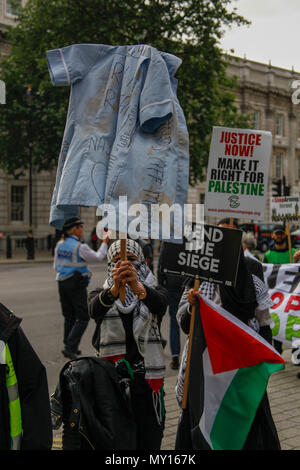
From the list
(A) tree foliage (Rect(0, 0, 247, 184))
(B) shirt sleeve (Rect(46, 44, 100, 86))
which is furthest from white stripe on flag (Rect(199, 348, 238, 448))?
(A) tree foliage (Rect(0, 0, 247, 184))

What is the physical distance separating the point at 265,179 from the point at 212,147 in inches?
19.0

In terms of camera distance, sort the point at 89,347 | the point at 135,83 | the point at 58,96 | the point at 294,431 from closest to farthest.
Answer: the point at 135,83 < the point at 294,431 < the point at 89,347 < the point at 58,96

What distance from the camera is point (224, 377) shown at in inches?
137

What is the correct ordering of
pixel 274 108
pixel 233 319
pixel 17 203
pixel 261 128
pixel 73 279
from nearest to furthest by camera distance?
pixel 233 319 < pixel 73 279 < pixel 17 203 < pixel 261 128 < pixel 274 108

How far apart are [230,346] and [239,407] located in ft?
1.20

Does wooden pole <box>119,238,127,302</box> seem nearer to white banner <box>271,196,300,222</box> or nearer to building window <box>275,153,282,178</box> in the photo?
white banner <box>271,196,300,222</box>

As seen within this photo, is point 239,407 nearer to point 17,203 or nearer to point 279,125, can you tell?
point 17,203

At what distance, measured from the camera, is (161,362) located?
3508 mm

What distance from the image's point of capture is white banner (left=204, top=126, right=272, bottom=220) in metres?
4.44

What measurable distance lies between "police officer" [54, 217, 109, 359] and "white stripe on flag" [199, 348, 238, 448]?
4.48 m

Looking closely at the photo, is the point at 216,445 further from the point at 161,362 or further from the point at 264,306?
the point at 264,306

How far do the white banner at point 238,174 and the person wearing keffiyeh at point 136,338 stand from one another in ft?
3.60

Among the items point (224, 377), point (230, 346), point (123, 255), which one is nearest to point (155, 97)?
point (123, 255)

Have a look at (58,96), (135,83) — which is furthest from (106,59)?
(58,96)
